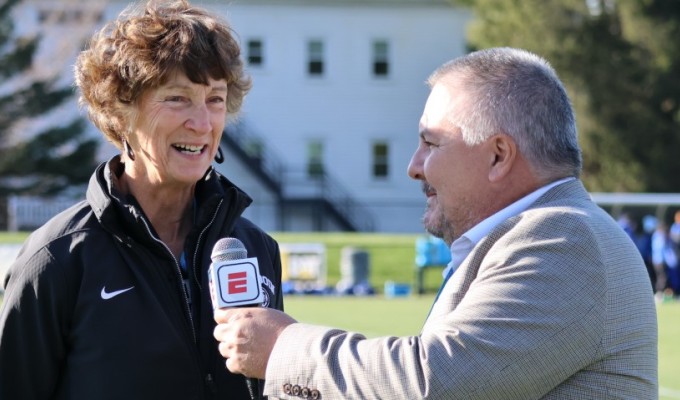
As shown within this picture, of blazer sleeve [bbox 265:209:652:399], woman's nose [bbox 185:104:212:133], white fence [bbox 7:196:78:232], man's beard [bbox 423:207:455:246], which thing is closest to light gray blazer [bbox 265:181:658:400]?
blazer sleeve [bbox 265:209:652:399]

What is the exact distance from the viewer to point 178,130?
4.14 m

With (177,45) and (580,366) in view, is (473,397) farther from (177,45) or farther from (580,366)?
(177,45)

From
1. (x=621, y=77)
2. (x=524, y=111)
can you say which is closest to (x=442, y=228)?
(x=524, y=111)

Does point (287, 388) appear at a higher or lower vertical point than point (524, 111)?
lower

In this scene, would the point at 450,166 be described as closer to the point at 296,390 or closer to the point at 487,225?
the point at 487,225

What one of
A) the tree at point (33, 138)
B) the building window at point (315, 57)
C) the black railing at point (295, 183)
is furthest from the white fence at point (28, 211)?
the building window at point (315, 57)

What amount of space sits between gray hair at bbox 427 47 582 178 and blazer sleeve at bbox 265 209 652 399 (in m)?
0.25

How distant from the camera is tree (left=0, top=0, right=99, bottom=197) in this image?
4391cm

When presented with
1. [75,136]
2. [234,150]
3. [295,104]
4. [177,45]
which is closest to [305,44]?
[295,104]

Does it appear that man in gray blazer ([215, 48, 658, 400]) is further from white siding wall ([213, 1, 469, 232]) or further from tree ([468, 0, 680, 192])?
white siding wall ([213, 1, 469, 232])

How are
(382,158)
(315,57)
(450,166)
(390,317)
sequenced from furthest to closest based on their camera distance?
(382,158)
(315,57)
(390,317)
(450,166)

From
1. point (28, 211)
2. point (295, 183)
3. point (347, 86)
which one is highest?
point (347, 86)

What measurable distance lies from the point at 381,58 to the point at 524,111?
171ft

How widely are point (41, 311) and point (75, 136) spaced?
4081cm
